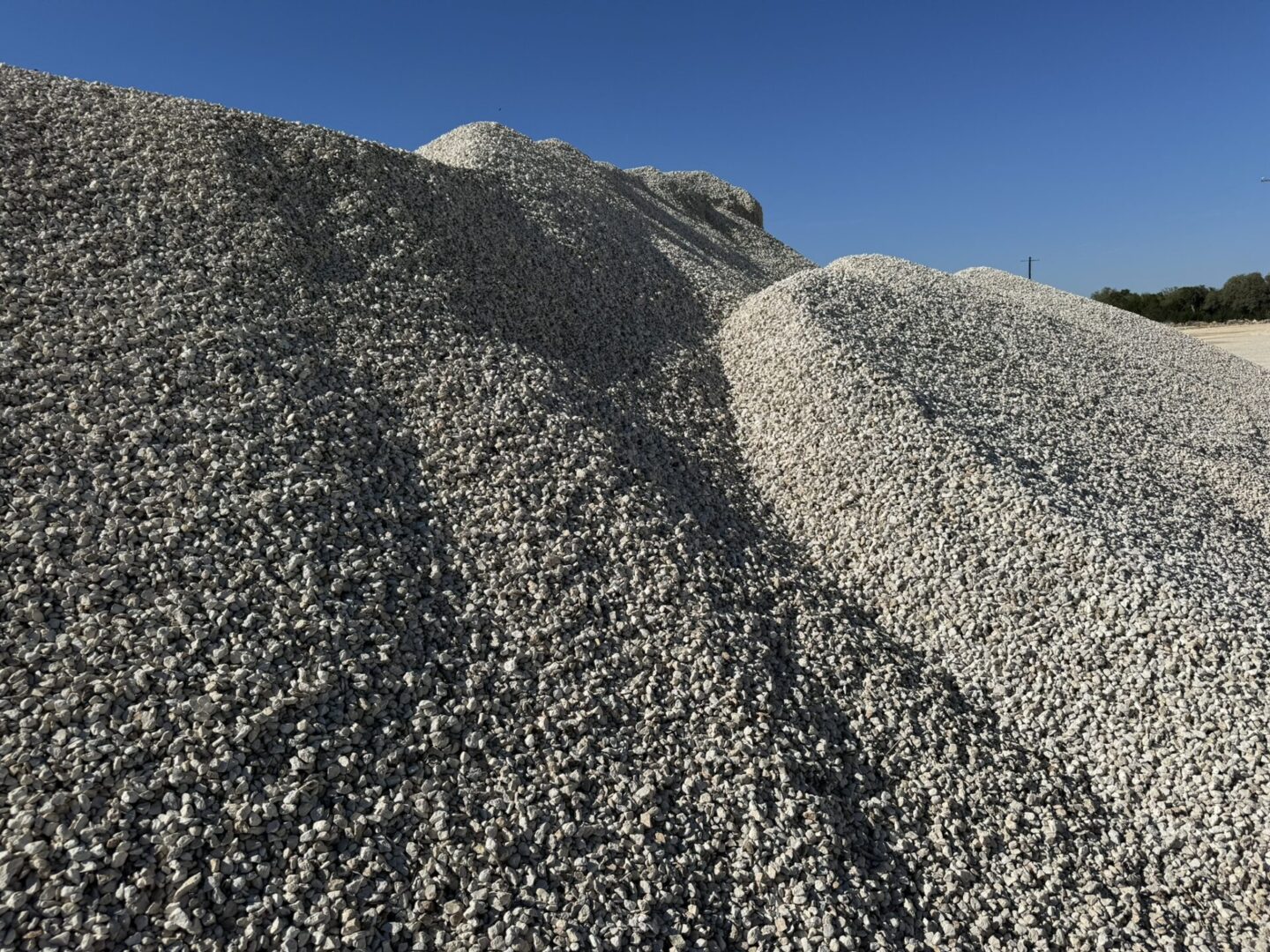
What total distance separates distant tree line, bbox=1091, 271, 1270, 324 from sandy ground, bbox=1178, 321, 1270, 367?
5005 millimetres

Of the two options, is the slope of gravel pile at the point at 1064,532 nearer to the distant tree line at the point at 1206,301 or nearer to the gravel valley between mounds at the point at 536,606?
the gravel valley between mounds at the point at 536,606

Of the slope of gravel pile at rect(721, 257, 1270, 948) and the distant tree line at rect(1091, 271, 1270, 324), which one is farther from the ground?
the distant tree line at rect(1091, 271, 1270, 324)

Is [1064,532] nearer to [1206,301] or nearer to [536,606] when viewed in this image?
[536,606]

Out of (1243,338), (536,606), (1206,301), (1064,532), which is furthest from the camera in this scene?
(1206,301)

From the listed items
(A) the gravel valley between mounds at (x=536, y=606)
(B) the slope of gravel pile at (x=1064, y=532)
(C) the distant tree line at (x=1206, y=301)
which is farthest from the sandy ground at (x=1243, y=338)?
(A) the gravel valley between mounds at (x=536, y=606)

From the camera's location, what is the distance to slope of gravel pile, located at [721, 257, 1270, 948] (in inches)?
219

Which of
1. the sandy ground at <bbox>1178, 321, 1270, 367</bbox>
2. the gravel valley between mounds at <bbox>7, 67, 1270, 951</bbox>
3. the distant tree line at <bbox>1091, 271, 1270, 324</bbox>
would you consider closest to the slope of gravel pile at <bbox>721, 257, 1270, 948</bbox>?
the gravel valley between mounds at <bbox>7, 67, 1270, 951</bbox>

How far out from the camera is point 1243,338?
1088 inches

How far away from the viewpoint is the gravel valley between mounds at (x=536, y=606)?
14.7 ft

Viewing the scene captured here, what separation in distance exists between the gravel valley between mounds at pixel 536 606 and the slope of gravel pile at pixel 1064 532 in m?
0.05

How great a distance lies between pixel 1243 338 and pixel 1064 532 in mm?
27941

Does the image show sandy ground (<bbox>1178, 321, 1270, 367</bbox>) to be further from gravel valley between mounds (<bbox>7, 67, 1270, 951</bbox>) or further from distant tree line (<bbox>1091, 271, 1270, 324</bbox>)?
gravel valley between mounds (<bbox>7, 67, 1270, 951</bbox>)

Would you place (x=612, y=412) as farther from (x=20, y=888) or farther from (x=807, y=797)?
(x=20, y=888)

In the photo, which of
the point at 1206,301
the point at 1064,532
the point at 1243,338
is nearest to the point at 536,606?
the point at 1064,532
